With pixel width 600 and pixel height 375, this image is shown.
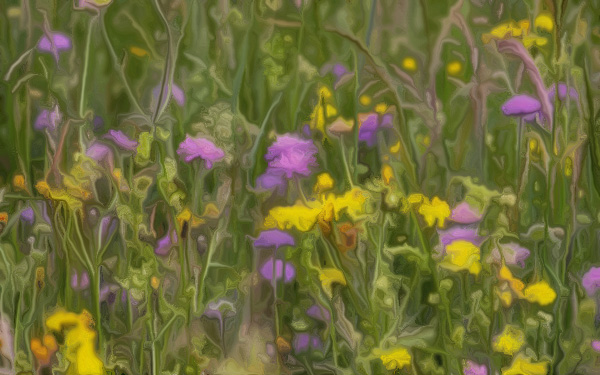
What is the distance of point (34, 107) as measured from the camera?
2.77 ft

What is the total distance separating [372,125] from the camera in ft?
2.70

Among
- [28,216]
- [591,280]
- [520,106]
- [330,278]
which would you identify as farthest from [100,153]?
[591,280]

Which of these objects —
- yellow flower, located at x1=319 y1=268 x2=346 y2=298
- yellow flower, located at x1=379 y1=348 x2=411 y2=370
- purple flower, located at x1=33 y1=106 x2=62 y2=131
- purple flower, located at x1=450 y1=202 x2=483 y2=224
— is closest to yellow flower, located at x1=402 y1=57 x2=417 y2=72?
purple flower, located at x1=450 y1=202 x2=483 y2=224

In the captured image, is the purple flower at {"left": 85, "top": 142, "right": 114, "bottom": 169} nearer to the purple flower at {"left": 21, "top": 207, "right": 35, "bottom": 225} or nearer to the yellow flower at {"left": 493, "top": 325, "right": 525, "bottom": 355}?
the purple flower at {"left": 21, "top": 207, "right": 35, "bottom": 225}

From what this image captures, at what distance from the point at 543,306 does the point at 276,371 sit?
42cm

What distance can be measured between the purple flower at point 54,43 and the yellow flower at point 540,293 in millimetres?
790

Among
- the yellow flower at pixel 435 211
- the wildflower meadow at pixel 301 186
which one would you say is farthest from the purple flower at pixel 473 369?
the yellow flower at pixel 435 211

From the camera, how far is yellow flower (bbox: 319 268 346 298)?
83 cm

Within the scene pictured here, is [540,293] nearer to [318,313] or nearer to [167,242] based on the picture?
[318,313]

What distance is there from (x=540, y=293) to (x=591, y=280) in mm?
76

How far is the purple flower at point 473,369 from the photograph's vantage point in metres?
0.83

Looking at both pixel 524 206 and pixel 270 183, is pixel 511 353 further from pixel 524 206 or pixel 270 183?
pixel 270 183

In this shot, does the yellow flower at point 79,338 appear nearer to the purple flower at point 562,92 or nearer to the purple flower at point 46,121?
the purple flower at point 46,121

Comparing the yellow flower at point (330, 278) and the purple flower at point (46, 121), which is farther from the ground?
the purple flower at point (46, 121)
